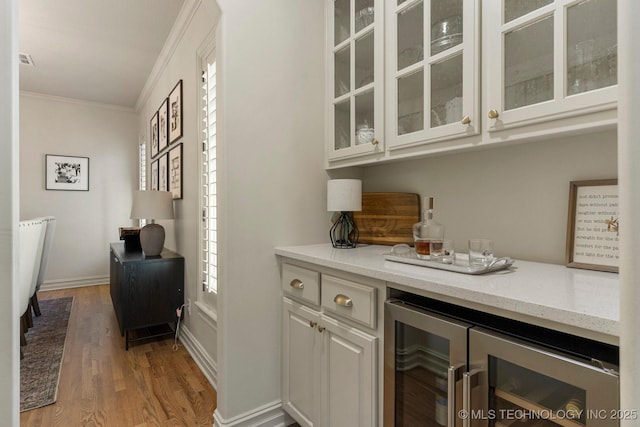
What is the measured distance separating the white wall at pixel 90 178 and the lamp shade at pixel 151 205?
273 centimetres

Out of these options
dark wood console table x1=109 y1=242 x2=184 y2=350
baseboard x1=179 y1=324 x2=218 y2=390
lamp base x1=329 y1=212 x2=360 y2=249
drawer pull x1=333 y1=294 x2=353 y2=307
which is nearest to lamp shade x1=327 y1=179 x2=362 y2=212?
lamp base x1=329 y1=212 x2=360 y2=249

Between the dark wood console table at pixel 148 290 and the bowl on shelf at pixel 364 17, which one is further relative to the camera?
the dark wood console table at pixel 148 290

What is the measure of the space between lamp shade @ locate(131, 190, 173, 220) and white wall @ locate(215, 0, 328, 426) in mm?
1577

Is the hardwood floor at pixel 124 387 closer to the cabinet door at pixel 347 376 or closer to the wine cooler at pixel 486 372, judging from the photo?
the cabinet door at pixel 347 376

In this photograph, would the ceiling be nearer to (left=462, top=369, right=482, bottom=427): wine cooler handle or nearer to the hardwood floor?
the hardwood floor

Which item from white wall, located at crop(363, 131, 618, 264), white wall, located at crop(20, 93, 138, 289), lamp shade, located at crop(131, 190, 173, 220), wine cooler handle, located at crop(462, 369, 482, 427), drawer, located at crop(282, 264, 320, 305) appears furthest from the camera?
white wall, located at crop(20, 93, 138, 289)

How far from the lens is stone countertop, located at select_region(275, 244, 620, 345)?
673 millimetres

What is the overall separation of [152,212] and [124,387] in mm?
1346

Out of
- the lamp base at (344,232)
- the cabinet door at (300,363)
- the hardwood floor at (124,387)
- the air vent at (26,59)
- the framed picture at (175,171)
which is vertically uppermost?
the air vent at (26,59)

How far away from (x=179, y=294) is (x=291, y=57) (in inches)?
85.4

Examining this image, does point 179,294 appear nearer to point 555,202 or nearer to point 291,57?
point 291,57

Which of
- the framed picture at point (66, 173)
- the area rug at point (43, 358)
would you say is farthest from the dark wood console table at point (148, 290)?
the framed picture at point (66, 173)

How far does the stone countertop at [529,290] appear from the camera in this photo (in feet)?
2.21

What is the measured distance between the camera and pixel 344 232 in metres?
1.79
